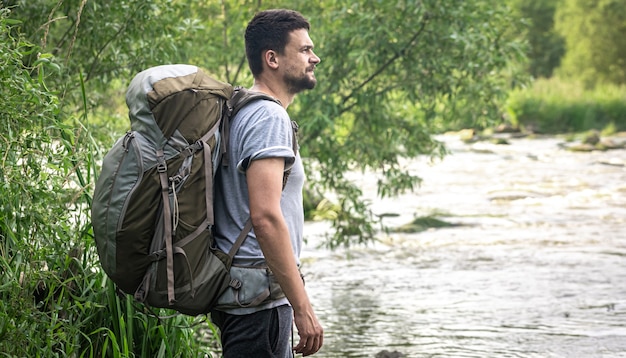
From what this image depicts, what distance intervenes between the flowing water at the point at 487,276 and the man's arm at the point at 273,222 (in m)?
4.63

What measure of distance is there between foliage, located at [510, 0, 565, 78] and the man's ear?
55.7 m

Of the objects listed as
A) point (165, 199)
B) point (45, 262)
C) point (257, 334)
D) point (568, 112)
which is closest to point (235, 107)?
point (165, 199)

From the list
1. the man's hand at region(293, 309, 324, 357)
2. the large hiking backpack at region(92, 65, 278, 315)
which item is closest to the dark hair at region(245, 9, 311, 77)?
the large hiking backpack at region(92, 65, 278, 315)

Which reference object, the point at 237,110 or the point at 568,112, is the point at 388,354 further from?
the point at 568,112

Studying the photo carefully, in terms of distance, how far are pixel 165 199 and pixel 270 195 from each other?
1.03ft

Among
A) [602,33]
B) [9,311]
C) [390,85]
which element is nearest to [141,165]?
[9,311]

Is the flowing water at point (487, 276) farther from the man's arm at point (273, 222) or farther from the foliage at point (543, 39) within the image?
the foliage at point (543, 39)

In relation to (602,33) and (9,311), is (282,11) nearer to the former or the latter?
(9,311)

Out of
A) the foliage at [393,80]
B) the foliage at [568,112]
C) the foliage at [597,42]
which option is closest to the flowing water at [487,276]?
the foliage at [393,80]

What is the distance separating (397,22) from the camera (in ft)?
27.9

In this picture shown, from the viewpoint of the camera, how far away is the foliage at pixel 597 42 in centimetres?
4516

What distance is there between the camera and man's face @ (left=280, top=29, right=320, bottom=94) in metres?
3.27

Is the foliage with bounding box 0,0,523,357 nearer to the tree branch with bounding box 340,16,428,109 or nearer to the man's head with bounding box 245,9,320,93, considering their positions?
the tree branch with bounding box 340,16,428,109

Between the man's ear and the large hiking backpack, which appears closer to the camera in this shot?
the large hiking backpack
